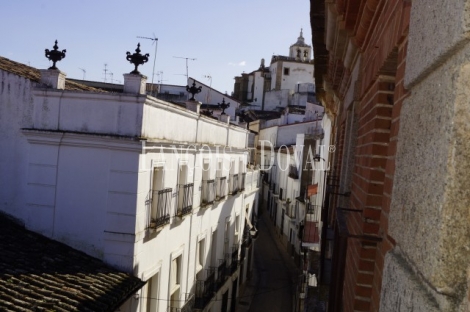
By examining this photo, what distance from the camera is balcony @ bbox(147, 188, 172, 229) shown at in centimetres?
1023

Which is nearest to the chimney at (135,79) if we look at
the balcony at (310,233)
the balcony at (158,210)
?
the balcony at (158,210)

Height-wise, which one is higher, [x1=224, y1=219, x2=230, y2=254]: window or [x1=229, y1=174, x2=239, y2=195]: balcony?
[x1=229, y1=174, x2=239, y2=195]: balcony

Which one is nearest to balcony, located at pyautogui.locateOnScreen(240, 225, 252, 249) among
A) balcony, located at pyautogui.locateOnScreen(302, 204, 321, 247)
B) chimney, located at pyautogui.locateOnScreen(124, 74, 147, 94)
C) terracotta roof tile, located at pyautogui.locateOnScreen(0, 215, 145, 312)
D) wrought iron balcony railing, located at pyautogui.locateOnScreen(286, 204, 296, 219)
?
wrought iron balcony railing, located at pyautogui.locateOnScreen(286, 204, 296, 219)

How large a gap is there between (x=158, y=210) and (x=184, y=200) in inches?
80.8

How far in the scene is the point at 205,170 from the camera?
14922 millimetres

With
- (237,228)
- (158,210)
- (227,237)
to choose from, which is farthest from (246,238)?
(158,210)

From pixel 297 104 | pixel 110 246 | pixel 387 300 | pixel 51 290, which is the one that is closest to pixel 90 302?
pixel 51 290

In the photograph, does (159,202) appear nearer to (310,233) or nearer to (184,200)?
(184,200)

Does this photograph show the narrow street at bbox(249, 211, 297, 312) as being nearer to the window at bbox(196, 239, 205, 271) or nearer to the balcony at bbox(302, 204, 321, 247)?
the window at bbox(196, 239, 205, 271)

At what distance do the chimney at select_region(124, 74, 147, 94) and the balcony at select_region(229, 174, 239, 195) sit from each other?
8.84m

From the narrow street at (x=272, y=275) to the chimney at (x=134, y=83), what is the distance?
1287cm

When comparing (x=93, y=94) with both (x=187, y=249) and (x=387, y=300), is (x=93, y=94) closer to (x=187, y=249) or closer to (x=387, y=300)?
(x=187, y=249)

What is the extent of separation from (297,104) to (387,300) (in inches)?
1824

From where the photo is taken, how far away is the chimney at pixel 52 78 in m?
9.98
